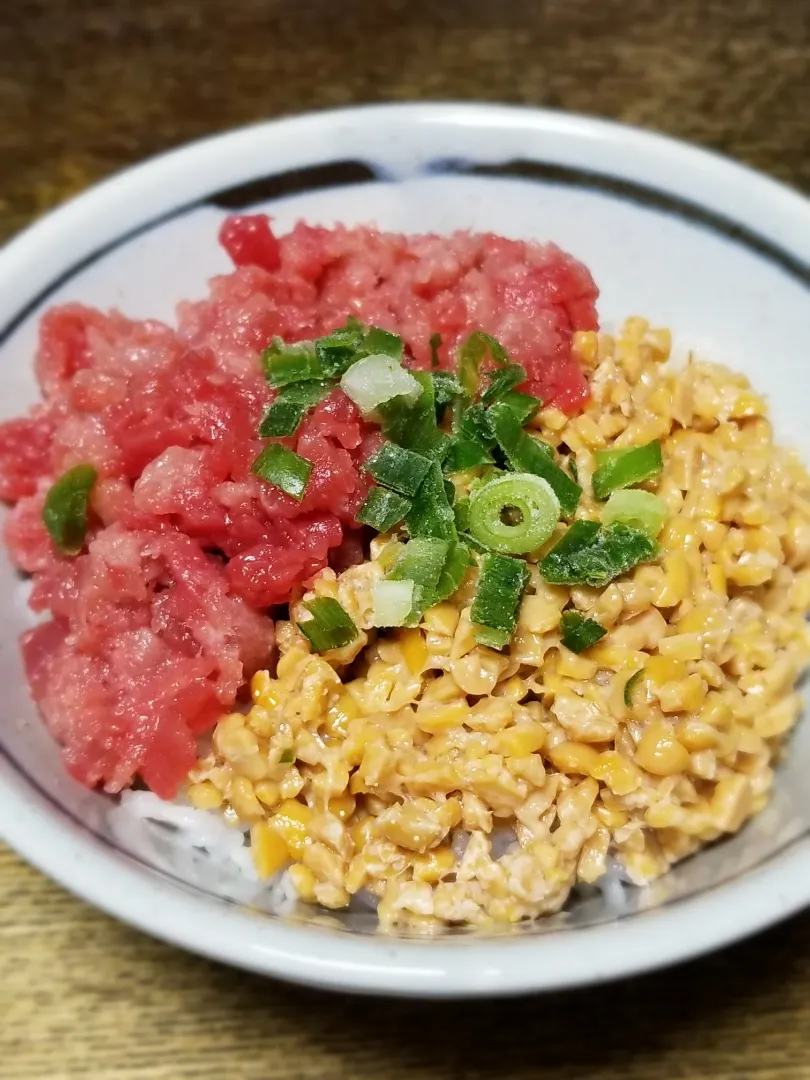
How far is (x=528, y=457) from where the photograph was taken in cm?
190

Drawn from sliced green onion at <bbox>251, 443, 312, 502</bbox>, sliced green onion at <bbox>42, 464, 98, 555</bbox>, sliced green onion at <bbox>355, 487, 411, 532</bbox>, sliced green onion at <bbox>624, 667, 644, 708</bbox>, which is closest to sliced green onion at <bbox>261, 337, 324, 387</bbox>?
sliced green onion at <bbox>251, 443, 312, 502</bbox>

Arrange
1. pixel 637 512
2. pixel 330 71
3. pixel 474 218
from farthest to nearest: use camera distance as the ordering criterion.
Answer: pixel 330 71 < pixel 474 218 < pixel 637 512

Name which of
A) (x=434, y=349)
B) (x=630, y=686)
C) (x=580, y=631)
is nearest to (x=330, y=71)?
(x=434, y=349)

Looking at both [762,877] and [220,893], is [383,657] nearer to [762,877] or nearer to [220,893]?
[220,893]

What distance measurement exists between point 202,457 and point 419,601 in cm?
50

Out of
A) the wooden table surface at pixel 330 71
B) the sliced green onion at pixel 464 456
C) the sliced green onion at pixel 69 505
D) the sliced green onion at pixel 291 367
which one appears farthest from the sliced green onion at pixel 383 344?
the wooden table surface at pixel 330 71

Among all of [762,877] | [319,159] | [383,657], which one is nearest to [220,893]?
[383,657]

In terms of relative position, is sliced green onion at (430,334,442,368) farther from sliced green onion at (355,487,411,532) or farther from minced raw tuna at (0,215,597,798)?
sliced green onion at (355,487,411,532)

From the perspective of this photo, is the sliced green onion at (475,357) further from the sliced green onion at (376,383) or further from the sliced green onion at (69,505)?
the sliced green onion at (69,505)

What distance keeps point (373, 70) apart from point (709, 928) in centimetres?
296

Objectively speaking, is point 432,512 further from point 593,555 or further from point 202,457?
point 202,457

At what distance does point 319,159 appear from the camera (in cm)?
249

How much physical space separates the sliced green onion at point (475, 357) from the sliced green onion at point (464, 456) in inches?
4.7

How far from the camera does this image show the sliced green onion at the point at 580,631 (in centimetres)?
181
